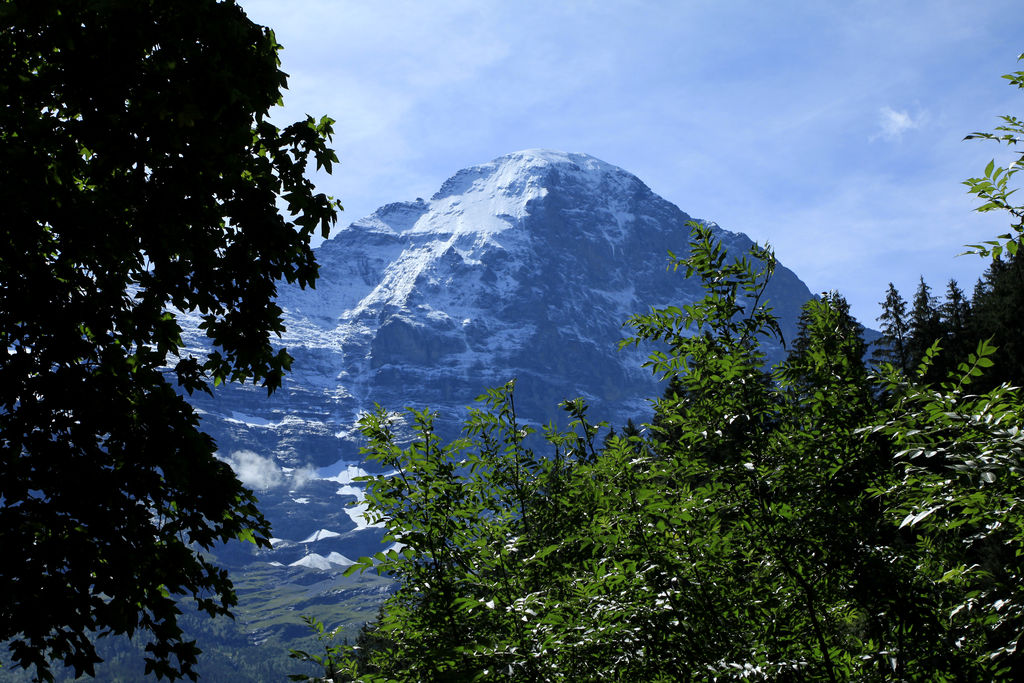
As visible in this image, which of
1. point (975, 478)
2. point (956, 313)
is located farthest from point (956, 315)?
point (975, 478)

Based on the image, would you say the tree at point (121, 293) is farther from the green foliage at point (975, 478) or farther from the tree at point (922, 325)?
the tree at point (922, 325)

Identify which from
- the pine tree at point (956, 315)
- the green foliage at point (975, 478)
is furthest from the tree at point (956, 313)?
the green foliage at point (975, 478)

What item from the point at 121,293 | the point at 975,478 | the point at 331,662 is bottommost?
the point at 331,662

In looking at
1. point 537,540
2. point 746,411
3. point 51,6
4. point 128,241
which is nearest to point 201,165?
point 128,241

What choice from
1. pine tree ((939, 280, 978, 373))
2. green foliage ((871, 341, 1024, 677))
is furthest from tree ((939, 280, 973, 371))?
green foliage ((871, 341, 1024, 677))

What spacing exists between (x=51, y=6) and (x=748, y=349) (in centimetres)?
584

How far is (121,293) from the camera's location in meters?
6.16

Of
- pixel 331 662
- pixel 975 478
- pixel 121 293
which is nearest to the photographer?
pixel 975 478

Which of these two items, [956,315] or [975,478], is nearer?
[975,478]

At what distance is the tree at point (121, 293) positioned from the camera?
545 centimetres

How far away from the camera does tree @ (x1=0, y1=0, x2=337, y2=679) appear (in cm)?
545

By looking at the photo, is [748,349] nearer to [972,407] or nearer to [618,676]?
[972,407]

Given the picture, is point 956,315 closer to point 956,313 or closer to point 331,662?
point 956,313

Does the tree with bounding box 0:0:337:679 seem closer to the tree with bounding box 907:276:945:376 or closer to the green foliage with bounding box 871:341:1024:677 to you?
the green foliage with bounding box 871:341:1024:677
